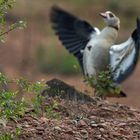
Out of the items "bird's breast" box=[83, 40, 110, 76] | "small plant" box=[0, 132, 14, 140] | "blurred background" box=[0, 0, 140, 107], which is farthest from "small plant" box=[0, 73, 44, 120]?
"blurred background" box=[0, 0, 140, 107]

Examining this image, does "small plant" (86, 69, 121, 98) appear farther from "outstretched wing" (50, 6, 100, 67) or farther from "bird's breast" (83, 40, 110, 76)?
"outstretched wing" (50, 6, 100, 67)

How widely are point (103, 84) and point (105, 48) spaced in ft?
4.82

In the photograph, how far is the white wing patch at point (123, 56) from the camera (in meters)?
9.29

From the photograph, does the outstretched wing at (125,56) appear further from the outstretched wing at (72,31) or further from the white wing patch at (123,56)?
the outstretched wing at (72,31)

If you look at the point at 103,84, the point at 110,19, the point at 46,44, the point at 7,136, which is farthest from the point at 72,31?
the point at 46,44

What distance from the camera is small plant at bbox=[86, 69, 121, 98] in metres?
7.82

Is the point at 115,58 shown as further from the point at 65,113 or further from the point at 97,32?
the point at 65,113

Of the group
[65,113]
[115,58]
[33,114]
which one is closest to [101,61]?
[115,58]

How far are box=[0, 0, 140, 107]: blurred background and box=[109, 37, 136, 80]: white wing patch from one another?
4.63 meters

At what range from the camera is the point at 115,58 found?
9375 millimetres

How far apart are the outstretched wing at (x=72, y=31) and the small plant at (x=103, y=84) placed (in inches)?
78.8

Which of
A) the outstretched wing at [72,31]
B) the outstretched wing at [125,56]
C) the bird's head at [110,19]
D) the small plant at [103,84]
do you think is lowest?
the small plant at [103,84]

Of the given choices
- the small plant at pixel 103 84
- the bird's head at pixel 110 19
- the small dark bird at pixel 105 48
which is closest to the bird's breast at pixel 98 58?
the small dark bird at pixel 105 48

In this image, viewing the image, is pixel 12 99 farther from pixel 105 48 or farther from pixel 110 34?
pixel 110 34
